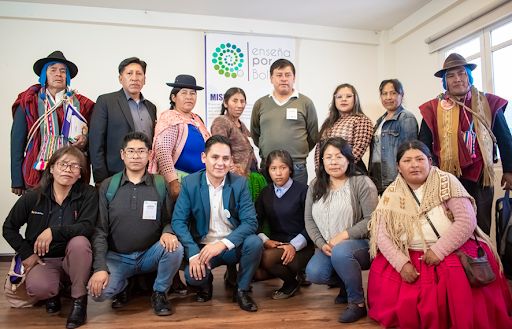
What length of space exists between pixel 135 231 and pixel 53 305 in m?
0.70

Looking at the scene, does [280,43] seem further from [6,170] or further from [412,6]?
[6,170]

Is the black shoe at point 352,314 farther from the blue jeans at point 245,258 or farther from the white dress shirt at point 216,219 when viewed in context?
the white dress shirt at point 216,219

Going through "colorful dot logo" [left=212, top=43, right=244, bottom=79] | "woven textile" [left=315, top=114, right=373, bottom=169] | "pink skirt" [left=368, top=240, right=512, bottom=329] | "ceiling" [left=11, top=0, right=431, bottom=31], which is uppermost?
"ceiling" [left=11, top=0, right=431, bottom=31]

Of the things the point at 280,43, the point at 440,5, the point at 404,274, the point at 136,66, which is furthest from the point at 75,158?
the point at 440,5

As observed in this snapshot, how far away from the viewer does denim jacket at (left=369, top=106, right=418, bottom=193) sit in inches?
111

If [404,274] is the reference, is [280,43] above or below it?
above

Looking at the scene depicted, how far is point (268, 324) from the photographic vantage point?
2020 mm

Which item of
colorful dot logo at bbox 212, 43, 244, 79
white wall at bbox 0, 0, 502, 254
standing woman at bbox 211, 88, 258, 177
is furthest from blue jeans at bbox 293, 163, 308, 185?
colorful dot logo at bbox 212, 43, 244, 79

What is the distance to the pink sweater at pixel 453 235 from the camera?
6.38 ft

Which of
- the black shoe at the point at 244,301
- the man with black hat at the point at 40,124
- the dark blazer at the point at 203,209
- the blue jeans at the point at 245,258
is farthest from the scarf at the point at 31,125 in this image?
the black shoe at the point at 244,301

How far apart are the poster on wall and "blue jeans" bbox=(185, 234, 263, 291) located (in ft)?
8.63

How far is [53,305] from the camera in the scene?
2303 millimetres

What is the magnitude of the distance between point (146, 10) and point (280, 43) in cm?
184

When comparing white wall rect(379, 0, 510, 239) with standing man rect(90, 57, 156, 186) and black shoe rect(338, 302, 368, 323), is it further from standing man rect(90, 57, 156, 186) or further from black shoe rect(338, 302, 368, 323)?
standing man rect(90, 57, 156, 186)
